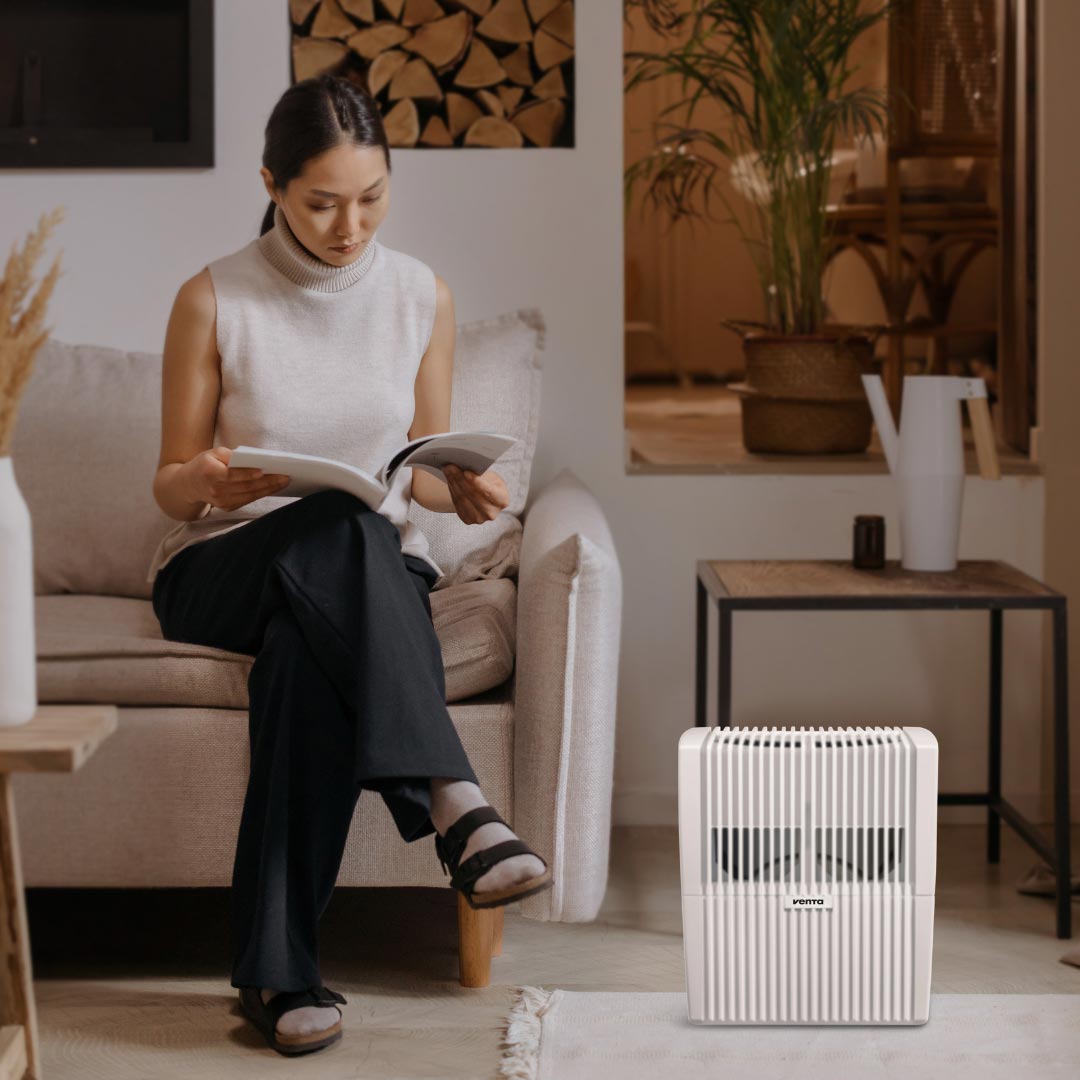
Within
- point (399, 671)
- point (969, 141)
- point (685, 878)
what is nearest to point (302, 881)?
point (399, 671)

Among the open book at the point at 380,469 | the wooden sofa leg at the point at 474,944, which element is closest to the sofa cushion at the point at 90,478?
the open book at the point at 380,469

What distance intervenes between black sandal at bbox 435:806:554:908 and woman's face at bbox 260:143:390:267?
75 centimetres

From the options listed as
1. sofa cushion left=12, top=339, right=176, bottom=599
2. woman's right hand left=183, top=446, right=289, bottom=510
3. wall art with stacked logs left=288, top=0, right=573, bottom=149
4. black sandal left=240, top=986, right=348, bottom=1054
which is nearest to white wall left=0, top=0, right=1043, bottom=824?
wall art with stacked logs left=288, top=0, right=573, bottom=149

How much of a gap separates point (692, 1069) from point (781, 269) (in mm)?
1574

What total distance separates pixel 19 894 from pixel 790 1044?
847 mm

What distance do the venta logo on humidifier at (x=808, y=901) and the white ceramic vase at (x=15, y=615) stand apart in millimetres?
838

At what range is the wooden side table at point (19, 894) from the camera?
51.3 inches

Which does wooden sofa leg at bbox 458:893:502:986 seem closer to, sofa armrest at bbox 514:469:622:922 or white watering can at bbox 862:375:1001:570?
sofa armrest at bbox 514:469:622:922

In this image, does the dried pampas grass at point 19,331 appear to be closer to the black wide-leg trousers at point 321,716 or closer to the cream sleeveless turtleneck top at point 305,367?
the black wide-leg trousers at point 321,716

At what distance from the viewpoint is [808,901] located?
1.69 metres

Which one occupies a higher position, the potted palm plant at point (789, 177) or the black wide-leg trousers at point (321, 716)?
the potted palm plant at point (789, 177)

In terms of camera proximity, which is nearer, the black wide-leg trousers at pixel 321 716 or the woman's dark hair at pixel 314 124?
the black wide-leg trousers at pixel 321 716

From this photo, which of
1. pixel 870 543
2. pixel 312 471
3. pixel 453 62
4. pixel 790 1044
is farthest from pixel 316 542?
pixel 453 62

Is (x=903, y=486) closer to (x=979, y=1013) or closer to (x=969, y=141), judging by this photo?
(x=979, y=1013)
